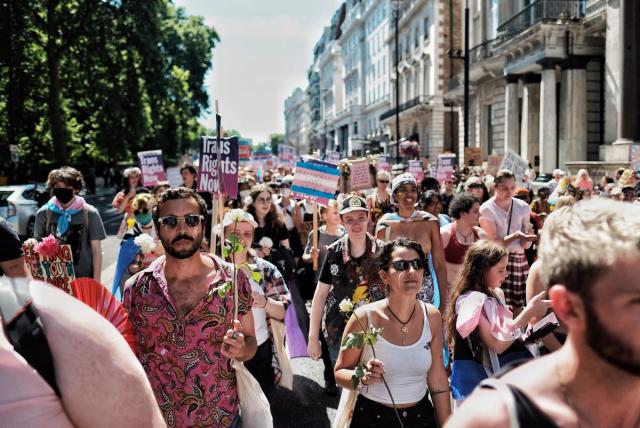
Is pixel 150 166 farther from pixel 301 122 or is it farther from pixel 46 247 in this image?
pixel 301 122

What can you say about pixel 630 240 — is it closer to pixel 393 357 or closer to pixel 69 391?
pixel 69 391

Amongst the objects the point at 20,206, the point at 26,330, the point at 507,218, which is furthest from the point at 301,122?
the point at 26,330

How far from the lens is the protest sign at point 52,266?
14.2ft

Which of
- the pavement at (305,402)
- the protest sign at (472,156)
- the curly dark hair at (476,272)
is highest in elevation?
the protest sign at (472,156)

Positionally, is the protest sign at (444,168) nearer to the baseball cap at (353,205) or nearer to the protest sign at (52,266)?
the baseball cap at (353,205)

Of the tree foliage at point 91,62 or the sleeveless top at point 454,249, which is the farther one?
the tree foliage at point 91,62

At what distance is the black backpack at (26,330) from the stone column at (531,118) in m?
28.8

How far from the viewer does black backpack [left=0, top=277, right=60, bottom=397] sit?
4.70ft

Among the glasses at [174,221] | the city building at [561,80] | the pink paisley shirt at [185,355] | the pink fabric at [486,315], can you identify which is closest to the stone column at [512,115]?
the city building at [561,80]

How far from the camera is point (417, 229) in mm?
5645

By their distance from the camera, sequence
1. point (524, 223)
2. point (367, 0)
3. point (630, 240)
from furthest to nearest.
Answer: point (367, 0) → point (524, 223) → point (630, 240)

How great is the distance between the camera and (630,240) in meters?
1.35

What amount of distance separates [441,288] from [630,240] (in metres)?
4.14

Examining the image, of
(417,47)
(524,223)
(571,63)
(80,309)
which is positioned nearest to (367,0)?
(417,47)
